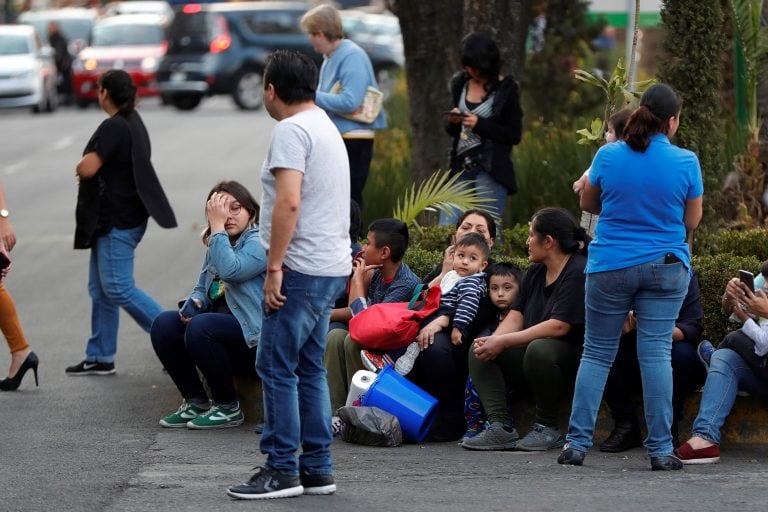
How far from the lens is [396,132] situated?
1666 centimetres

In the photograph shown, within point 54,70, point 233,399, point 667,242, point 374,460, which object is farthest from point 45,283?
point 54,70

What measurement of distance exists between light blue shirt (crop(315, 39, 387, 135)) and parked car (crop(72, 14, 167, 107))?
23927 mm

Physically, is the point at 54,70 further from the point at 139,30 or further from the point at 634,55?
the point at 634,55

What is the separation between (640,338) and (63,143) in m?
21.2

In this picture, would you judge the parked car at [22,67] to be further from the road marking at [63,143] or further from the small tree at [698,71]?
the small tree at [698,71]

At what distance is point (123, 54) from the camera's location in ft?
112

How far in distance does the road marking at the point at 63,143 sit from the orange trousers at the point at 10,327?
17.6 meters

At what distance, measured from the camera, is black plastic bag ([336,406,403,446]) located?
23.2ft

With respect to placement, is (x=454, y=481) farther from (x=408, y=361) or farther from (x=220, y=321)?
(x=220, y=321)

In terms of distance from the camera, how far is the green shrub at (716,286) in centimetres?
745

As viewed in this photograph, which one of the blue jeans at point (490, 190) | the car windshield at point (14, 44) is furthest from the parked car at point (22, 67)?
the blue jeans at point (490, 190)

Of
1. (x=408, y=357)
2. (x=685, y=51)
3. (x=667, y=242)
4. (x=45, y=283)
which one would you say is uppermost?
(x=685, y=51)

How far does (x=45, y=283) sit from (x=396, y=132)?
197 inches

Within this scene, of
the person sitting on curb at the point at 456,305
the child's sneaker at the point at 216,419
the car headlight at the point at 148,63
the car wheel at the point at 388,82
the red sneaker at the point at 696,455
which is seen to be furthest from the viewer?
the car headlight at the point at 148,63
